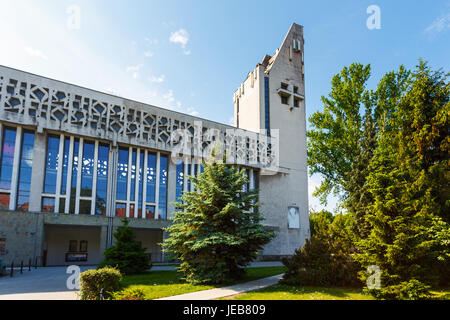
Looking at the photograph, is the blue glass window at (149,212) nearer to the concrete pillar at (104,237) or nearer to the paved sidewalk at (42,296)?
the concrete pillar at (104,237)

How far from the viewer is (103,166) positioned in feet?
101

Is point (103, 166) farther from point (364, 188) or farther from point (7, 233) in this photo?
point (364, 188)

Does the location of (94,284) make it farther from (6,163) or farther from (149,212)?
(149,212)

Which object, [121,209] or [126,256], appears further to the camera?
[121,209]

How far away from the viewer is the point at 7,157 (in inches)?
1053

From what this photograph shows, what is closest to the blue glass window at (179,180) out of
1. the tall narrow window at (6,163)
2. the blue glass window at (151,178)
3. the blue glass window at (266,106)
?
the blue glass window at (151,178)

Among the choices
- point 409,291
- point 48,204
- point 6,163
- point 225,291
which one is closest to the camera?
point 409,291

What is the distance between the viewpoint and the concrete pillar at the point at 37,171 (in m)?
27.0

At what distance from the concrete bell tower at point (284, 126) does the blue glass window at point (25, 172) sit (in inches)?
1052

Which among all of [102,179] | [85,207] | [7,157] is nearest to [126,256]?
[85,207]

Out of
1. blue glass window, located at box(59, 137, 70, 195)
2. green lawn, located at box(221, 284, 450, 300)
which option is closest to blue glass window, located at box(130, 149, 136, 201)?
blue glass window, located at box(59, 137, 70, 195)

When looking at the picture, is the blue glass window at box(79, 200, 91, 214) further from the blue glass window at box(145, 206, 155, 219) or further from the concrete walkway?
the concrete walkway

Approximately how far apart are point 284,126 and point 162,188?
2145 centimetres
